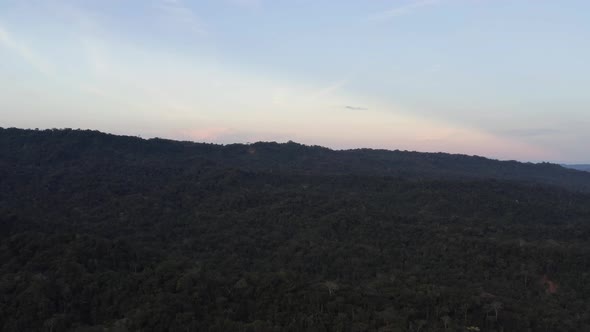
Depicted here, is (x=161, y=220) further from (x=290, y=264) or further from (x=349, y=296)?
(x=349, y=296)

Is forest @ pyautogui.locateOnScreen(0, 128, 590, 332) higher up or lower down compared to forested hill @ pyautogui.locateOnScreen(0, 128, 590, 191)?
lower down

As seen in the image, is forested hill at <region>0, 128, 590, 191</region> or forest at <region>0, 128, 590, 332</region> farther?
forested hill at <region>0, 128, 590, 191</region>

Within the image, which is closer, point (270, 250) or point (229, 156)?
point (270, 250)

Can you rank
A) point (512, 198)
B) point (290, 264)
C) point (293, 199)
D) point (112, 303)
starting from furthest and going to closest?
point (512, 198) → point (293, 199) → point (290, 264) → point (112, 303)

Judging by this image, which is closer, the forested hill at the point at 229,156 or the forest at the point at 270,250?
the forest at the point at 270,250

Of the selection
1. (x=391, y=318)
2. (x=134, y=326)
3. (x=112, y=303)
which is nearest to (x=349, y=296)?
(x=391, y=318)
